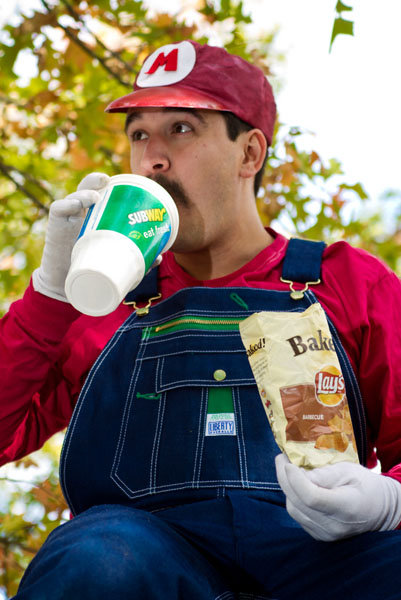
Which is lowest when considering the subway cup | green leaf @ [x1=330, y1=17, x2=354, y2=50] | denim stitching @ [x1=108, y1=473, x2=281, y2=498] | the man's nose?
denim stitching @ [x1=108, y1=473, x2=281, y2=498]

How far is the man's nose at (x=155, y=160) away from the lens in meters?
1.83

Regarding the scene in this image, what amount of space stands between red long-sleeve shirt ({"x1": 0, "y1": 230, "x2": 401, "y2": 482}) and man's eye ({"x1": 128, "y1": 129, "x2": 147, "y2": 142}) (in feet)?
1.12

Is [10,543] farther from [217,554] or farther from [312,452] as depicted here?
[312,452]

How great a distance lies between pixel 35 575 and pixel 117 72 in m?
2.58

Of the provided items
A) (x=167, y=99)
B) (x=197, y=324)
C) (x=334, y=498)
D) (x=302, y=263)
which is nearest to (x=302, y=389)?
(x=334, y=498)

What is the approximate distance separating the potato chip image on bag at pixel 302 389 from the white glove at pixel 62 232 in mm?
429

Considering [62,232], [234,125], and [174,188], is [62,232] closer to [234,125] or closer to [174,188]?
[174,188]

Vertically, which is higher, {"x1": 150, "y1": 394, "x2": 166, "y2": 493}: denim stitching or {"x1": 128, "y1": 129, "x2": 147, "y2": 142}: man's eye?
{"x1": 128, "y1": 129, "x2": 147, "y2": 142}: man's eye

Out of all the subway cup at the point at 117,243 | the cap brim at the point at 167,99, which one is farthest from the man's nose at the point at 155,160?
the subway cup at the point at 117,243

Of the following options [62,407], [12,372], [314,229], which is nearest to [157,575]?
[12,372]

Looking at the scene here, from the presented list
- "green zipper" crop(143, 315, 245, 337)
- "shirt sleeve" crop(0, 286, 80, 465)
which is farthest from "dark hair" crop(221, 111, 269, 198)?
"shirt sleeve" crop(0, 286, 80, 465)

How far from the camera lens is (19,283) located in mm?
3881

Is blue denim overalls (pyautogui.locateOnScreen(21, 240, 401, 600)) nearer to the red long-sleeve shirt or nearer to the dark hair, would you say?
the red long-sleeve shirt

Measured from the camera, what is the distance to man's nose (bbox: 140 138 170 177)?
6.01ft
